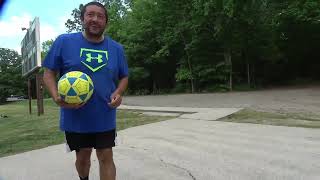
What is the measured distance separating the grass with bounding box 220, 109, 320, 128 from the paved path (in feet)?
2.58

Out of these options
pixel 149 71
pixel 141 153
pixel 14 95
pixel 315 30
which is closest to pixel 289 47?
pixel 315 30

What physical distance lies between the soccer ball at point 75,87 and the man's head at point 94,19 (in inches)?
16.2

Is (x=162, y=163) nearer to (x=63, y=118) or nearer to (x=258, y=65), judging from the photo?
(x=63, y=118)

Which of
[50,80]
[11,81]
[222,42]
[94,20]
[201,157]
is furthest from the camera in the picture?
[11,81]

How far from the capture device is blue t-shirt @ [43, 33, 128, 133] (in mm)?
4379

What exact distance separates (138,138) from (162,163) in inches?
111

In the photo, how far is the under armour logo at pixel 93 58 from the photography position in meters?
4.37

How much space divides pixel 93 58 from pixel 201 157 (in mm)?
3306

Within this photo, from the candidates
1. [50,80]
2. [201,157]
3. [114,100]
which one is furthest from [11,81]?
[114,100]

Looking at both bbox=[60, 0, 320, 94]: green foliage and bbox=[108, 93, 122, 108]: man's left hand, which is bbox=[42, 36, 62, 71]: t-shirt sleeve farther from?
bbox=[60, 0, 320, 94]: green foliage

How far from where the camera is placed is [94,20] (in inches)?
172

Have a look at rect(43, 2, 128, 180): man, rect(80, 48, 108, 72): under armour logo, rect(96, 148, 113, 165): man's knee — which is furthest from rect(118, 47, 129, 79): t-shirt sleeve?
rect(96, 148, 113, 165): man's knee

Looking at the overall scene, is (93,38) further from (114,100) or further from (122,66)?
(114,100)

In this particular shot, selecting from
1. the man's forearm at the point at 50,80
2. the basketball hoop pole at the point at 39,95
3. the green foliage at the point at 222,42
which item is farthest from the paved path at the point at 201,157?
the green foliage at the point at 222,42
